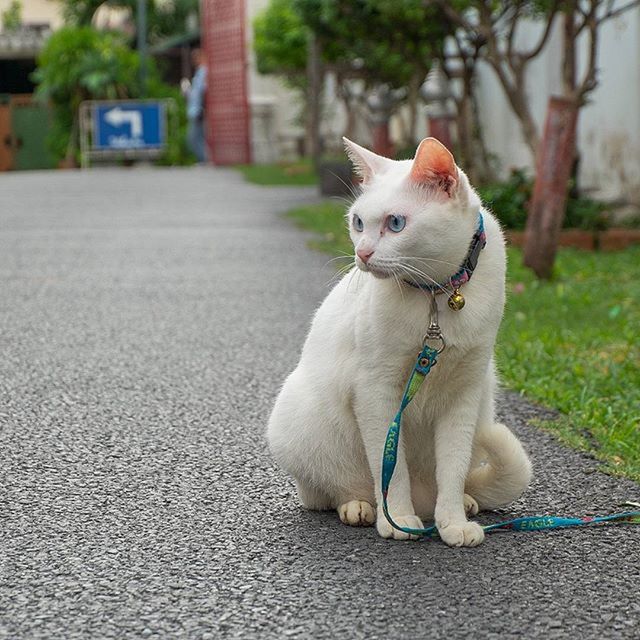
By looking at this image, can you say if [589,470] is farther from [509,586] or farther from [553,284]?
[553,284]

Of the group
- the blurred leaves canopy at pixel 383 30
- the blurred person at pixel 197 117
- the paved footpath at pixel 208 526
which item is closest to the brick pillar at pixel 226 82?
the blurred person at pixel 197 117

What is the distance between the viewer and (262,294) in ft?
28.3

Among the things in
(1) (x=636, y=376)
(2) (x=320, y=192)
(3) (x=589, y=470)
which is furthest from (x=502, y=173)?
(3) (x=589, y=470)

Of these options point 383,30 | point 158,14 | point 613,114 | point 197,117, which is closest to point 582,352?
point 613,114

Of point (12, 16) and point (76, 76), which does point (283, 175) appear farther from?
point (12, 16)

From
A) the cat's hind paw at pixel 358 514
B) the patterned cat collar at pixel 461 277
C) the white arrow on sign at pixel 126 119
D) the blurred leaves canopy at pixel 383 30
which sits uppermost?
the blurred leaves canopy at pixel 383 30

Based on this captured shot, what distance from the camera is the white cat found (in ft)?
10.6

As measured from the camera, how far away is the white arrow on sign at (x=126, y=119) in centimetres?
2753

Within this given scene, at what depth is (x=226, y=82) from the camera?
96.3 ft

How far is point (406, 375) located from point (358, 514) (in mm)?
438

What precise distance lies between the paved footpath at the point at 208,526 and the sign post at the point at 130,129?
66.4 feet

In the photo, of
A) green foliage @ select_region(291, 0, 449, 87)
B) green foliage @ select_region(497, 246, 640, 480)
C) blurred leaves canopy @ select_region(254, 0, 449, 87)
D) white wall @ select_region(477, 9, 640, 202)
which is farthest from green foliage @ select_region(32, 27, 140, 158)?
green foliage @ select_region(497, 246, 640, 480)

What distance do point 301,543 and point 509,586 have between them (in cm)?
61

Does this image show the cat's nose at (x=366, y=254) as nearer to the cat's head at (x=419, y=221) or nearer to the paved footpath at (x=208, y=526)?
the cat's head at (x=419, y=221)
